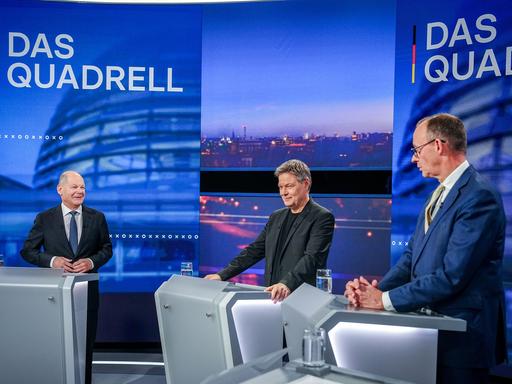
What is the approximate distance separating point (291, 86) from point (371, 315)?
12.5 ft

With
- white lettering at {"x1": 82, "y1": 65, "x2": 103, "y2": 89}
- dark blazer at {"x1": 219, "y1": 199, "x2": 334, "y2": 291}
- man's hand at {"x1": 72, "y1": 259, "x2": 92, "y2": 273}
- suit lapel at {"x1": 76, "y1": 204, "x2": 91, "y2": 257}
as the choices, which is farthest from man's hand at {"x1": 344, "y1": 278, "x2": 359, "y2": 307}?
white lettering at {"x1": 82, "y1": 65, "x2": 103, "y2": 89}

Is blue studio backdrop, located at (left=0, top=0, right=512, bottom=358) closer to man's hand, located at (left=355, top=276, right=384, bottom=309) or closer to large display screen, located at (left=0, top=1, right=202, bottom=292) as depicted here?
large display screen, located at (left=0, top=1, right=202, bottom=292)

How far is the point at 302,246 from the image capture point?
342 cm

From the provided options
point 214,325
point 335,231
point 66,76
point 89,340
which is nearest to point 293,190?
point 214,325

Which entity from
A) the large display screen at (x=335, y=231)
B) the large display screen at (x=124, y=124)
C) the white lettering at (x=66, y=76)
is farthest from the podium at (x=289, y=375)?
the white lettering at (x=66, y=76)

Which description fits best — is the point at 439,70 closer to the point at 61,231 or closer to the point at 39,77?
the point at 61,231

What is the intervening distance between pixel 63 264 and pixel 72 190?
57 cm

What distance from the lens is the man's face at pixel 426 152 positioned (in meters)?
2.25

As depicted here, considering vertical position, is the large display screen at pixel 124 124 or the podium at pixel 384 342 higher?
the large display screen at pixel 124 124

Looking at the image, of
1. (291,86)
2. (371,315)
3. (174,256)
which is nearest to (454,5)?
(291,86)

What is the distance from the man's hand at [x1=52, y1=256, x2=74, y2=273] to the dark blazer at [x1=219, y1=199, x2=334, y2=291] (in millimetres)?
1103

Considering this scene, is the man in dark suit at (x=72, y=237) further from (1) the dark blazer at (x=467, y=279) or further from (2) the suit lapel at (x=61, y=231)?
(1) the dark blazer at (x=467, y=279)

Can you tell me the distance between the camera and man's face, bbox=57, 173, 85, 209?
4.23 meters

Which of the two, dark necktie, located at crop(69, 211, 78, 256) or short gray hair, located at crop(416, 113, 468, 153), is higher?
short gray hair, located at crop(416, 113, 468, 153)
